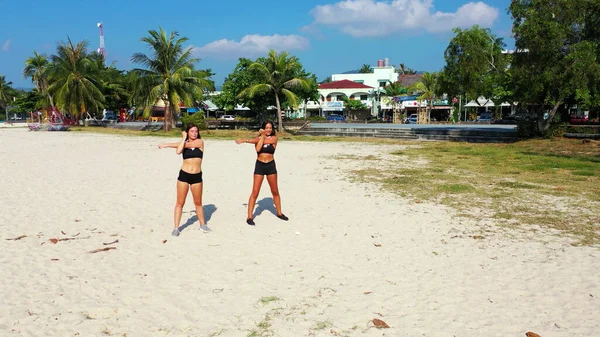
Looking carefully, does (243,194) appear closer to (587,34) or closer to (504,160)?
(504,160)

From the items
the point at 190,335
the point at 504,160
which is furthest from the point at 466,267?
the point at 504,160

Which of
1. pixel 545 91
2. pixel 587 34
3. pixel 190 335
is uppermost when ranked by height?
pixel 587 34

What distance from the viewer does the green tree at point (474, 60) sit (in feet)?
68.0

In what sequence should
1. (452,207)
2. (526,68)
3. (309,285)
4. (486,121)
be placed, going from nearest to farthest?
(309,285), (452,207), (526,68), (486,121)

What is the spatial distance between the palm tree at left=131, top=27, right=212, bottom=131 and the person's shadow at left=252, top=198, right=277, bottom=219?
2431cm

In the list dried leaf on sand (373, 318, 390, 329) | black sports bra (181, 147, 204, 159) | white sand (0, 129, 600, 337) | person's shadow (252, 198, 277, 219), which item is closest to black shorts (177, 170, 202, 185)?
black sports bra (181, 147, 204, 159)

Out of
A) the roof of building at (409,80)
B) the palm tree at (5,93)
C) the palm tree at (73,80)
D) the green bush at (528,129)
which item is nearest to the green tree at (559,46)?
the green bush at (528,129)

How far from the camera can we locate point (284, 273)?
16.2ft

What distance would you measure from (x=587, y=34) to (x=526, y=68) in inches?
100

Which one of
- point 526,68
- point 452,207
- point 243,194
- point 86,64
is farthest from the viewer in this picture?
point 86,64

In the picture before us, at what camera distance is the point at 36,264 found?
505 centimetres

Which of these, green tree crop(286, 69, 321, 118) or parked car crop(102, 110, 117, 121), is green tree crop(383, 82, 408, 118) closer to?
green tree crop(286, 69, 321, 118)

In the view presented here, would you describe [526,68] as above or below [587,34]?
below

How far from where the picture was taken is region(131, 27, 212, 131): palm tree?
31125 mm
